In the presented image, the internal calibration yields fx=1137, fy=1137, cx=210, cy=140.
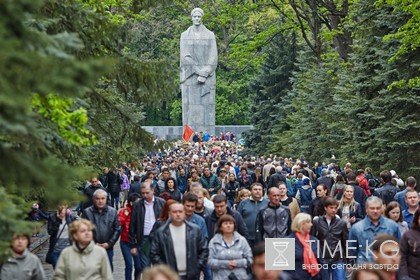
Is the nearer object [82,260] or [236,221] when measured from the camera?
[82,260]

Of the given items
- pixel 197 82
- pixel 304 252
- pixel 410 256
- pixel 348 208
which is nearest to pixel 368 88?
pixel 348 208

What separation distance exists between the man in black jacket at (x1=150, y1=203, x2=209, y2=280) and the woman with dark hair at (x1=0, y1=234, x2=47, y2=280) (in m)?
1.71

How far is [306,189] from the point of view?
72.6 feet

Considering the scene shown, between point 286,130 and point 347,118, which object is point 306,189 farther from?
point 286,130

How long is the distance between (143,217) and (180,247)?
3235 millimetres

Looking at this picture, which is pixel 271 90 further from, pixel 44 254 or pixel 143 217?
pixel 143 217

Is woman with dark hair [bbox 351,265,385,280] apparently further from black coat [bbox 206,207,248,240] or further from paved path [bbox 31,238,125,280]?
paved path [bbox 31,238,125,280]

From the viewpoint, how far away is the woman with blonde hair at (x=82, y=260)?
10.9 m

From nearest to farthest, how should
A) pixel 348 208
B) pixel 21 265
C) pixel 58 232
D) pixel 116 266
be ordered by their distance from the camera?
1. pixel 21 265
2. pixel 58 232
3. pixel 348 208
4. pixel 116 266

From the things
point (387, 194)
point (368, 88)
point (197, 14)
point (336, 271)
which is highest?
point (197, 14)

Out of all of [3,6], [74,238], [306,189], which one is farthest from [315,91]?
[3,6]

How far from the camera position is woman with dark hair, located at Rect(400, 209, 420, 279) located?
11.6 metres

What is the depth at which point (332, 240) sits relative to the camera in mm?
13938

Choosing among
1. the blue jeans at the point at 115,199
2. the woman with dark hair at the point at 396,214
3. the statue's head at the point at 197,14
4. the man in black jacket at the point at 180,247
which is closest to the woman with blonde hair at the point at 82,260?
the man in black jacket at the point at 180,247
